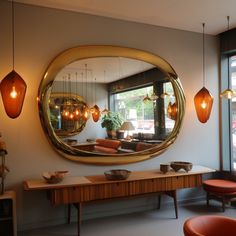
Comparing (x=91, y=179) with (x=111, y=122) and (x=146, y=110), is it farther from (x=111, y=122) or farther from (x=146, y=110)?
(x=146, y=110)

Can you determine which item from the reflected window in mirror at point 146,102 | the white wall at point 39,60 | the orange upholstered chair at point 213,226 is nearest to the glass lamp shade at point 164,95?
the reflected window in mirror at point 146,102

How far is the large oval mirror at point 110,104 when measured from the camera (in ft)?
11.9

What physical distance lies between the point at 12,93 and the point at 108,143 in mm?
1526

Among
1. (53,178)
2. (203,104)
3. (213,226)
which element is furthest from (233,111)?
(53,178)

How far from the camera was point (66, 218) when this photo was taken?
3.69m

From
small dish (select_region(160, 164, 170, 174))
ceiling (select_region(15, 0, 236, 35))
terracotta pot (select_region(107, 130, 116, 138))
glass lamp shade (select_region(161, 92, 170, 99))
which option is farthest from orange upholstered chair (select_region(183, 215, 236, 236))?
ceiling (select_region(15, 0, 236, 35))

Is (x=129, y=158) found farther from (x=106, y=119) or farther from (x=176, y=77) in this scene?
(x=176, y=77)

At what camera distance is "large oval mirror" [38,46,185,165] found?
362 cm

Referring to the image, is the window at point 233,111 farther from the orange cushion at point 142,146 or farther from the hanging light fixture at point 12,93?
the hanging light fixture at point 12,93

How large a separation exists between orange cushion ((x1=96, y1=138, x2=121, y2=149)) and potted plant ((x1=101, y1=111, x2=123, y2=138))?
0.08m

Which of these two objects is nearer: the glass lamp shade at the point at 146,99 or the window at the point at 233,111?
the glass lamp shade at the point at 146,99

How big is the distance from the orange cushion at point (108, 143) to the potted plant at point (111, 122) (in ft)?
0.26

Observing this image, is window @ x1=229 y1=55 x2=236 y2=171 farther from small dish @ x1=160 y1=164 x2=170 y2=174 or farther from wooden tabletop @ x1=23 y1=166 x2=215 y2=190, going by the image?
small dish @ x1=160 y1=164 x2=170 y2=174

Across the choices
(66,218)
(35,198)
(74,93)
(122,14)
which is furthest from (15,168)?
(122,14)
